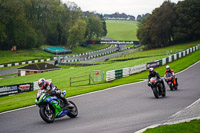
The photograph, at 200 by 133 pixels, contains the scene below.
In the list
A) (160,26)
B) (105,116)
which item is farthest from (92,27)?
(105,116)

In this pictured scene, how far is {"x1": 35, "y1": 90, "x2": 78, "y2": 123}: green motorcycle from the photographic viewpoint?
12977 millimetres

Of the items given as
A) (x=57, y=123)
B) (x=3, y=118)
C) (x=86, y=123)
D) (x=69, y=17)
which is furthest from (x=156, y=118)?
(x=69, y=17)

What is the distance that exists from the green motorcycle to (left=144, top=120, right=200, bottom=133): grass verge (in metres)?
4.49

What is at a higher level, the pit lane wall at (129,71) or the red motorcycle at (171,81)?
the red motorcycle at (171,81)

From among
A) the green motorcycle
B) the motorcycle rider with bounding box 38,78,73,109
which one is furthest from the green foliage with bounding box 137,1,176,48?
the green motorcycle

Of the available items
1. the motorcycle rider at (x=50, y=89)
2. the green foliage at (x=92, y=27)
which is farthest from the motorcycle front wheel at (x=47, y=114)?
the green foliage at (x=92, y=27)

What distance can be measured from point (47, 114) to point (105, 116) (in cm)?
262

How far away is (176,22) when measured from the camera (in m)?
94.0

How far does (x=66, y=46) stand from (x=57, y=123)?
10890 centimetres

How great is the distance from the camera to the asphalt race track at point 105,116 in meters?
11.9

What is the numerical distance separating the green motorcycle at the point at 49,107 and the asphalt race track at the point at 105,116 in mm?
313

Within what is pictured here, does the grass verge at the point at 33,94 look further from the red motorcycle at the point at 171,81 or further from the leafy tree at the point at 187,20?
the leafy tree at the point at 187,20

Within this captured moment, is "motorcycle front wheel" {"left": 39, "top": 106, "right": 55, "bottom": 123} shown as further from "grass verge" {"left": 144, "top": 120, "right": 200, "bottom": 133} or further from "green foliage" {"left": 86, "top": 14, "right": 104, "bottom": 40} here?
"green foliage" {"left": 86, "top": 14, "right": 104, "bottom": 40}

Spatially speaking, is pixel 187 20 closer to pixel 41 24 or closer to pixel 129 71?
pixel 41 24
